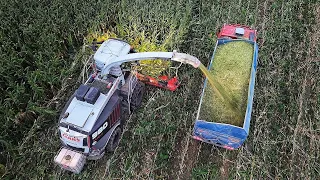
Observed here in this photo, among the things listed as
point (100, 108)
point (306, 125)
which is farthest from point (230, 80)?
point (100, 108)

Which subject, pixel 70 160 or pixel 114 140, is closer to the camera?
pixel 70 160

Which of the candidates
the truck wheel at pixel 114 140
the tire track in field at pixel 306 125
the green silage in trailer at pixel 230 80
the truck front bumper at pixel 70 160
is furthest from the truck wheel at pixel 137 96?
the tire track in field at pixel 306 125

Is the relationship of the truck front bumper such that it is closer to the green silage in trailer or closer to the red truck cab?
the green silage in trailer

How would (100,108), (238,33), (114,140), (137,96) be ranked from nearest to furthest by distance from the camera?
(100,108), (114,140), (137,96), (238,33)

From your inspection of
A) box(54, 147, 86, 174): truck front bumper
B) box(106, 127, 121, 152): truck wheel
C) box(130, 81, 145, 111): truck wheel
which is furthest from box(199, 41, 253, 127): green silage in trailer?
box(54, 147, 86, 174): truck front bumper

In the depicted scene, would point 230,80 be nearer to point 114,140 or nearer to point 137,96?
point 137,96

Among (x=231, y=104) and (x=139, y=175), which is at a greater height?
(x=231, y=104)

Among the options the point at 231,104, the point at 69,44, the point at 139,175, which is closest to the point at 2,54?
the point at 69,44

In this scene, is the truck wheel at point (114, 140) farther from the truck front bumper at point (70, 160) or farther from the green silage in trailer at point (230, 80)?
the green silage in trailer at point (230, 80)

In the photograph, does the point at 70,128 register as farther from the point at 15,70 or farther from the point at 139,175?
the point at 15,70
